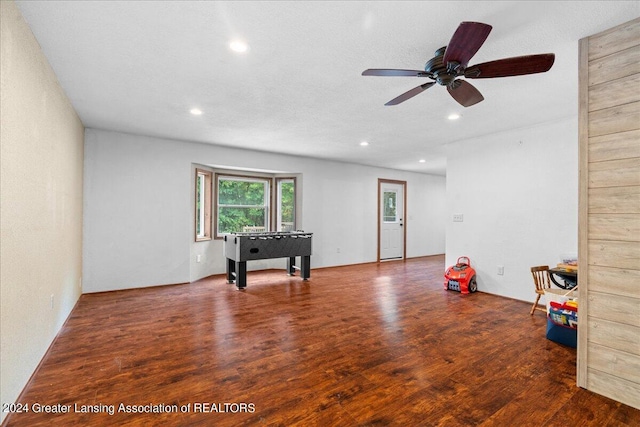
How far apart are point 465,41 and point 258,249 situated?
13.1 feet

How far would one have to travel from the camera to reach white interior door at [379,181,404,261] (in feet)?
25.7

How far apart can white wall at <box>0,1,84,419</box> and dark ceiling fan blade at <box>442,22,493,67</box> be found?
246cm

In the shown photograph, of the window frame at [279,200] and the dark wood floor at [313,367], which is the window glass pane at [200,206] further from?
the dark wood floor at [313,367]

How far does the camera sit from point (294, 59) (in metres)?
2.42

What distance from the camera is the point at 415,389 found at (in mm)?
2086

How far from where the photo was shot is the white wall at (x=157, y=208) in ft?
14.8

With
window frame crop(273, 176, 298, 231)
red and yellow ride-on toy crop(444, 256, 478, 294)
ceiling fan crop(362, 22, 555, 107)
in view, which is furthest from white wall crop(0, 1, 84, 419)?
red and yellow ride-on toy crop(444, 256, 478, 294)

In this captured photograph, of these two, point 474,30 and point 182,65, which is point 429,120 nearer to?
point 474,30

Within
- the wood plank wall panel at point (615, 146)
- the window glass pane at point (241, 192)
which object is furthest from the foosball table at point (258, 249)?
the wood plank wall panel at point (615, 146)

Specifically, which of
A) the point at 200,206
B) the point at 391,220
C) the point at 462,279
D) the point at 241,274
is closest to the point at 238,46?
the point at 241,274

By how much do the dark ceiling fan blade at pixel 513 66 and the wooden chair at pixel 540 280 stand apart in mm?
2520

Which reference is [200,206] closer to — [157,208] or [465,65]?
[157,208]

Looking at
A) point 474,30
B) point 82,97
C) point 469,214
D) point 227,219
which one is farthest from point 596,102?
point 227,219

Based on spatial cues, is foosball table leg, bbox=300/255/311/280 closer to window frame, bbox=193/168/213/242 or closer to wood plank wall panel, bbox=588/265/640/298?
window frame, bbox=193/168/213/242
